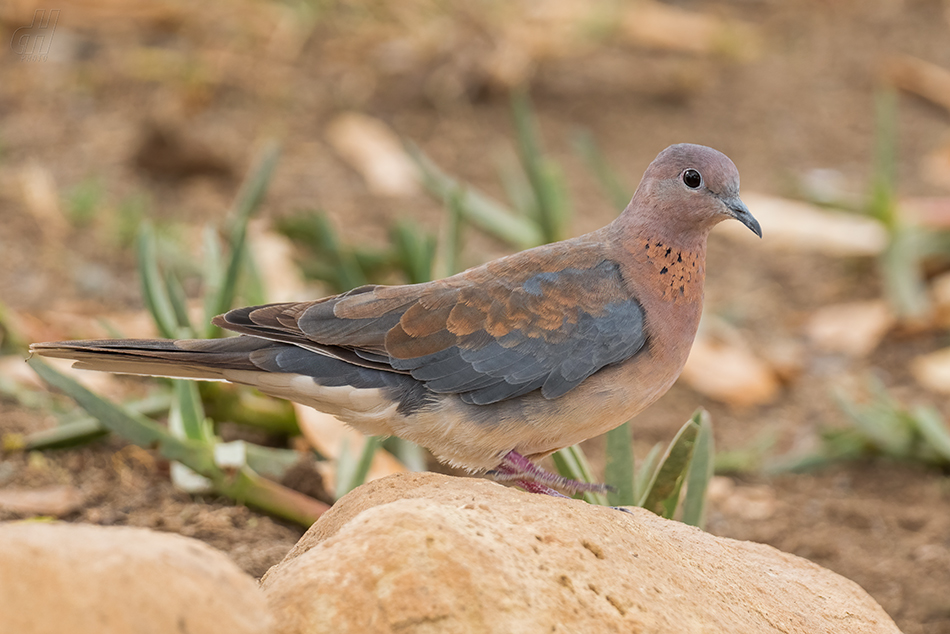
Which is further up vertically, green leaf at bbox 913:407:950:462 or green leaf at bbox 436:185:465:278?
green leaf at bbox 436:185:465:278

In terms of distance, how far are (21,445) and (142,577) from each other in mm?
2345

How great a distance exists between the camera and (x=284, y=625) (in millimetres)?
1995

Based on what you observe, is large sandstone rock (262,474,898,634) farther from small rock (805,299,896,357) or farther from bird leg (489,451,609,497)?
small rock (805,299,896,357)

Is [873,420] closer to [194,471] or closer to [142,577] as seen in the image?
[194,471]

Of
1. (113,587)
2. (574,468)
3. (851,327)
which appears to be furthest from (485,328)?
(851,327)

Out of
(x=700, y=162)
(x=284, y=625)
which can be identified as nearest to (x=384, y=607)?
(x=284, y=625)

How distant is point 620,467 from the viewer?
3.39m

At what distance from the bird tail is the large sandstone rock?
0.64 metres

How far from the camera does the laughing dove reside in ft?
9.75

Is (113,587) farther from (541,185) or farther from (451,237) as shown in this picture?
(541,185)

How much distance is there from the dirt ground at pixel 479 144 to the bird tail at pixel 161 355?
39.2 inches

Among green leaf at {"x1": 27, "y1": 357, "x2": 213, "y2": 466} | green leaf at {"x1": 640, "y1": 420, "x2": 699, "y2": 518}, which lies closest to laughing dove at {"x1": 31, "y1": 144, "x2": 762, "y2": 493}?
green leaf at {"x1": 640, "y1": 420, "x2": 699, "y2": 518}

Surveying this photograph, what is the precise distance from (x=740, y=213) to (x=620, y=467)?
95 cm

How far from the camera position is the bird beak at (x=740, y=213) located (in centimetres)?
305
